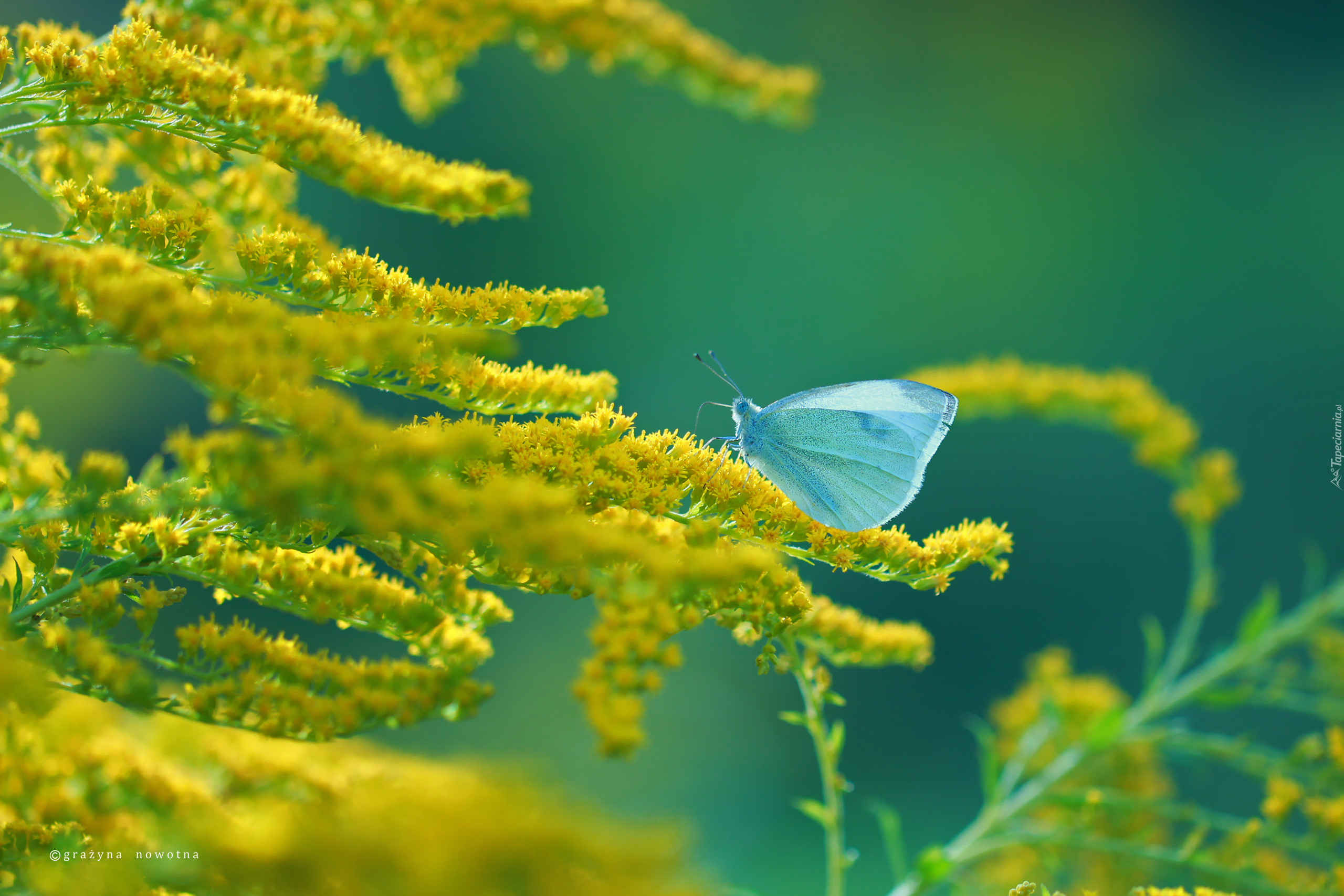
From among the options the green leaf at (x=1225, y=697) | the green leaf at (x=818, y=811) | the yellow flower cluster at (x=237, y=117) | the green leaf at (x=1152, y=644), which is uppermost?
the yellow flower cluster at (x=237, y=117)

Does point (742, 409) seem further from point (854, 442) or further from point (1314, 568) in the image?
point (1314, 568)

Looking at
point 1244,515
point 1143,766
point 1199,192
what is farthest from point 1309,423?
point 1143,766

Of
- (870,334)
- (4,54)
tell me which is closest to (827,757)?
(4,54)

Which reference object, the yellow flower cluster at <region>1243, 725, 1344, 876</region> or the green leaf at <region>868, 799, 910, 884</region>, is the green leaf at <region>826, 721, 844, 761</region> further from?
the yellow flower cluster at <region>1243, 725, 1344, 876</region>

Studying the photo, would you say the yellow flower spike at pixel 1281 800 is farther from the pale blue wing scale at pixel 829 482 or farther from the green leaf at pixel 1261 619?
the pale blue wing scale at pixel 829 482

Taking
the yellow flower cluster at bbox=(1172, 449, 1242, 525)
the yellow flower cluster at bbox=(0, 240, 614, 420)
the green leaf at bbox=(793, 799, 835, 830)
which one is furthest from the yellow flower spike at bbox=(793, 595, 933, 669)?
the yellow flower cluster at bbox=(1172, 449, 1242, 525)

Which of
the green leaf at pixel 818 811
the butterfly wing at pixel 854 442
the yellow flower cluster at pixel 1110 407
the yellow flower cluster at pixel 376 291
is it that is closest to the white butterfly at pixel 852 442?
the butterfly wing at pixel 854 442
